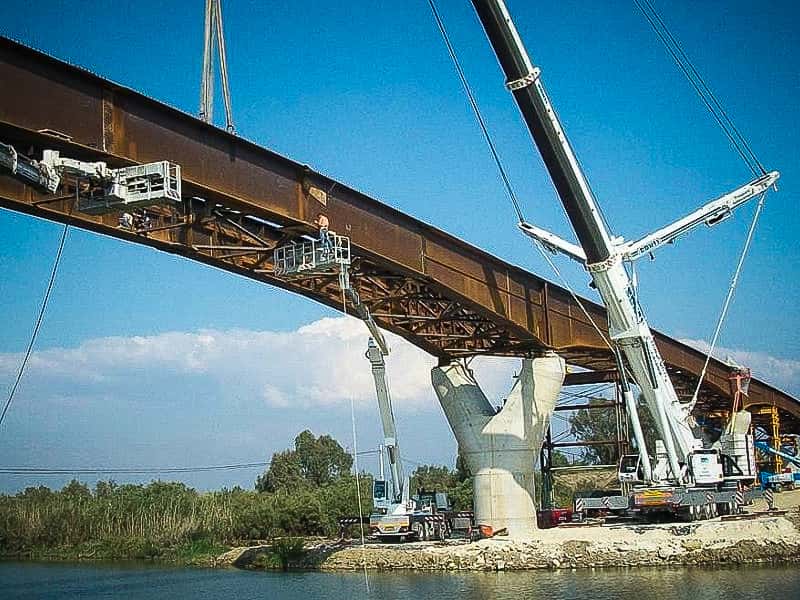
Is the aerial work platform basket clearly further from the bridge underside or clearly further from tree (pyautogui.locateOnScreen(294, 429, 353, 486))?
tree (pyautogui.locateOnScreen(294, 429, 353, 486))

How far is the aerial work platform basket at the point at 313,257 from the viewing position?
27531 mm

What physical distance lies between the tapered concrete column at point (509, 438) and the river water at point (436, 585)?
20.7 ft

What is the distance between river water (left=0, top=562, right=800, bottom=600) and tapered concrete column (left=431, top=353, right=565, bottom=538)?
6.30 m

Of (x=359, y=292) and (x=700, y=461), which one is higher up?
Result: (x=359, y=292)

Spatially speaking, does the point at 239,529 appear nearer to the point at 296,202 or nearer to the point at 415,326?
the point at 415,326

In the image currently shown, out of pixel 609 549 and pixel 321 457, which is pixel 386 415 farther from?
pixel 321 457

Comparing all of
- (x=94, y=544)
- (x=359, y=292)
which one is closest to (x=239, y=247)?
(x=359, y=292)

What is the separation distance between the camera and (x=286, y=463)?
96000 mm

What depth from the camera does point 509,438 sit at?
39375 mm

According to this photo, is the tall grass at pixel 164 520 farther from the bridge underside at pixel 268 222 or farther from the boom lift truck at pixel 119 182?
the boom lift truck at pixel 119 182

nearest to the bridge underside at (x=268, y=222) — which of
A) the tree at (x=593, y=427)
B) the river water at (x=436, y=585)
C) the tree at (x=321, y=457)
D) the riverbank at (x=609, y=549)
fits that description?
the riverbank at (x=609, y=549)

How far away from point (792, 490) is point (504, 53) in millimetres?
34246

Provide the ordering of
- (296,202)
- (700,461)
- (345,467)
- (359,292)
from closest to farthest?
(296,202), (359,292), (700,461), (345,467)

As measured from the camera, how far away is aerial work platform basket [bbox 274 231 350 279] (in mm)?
27531
